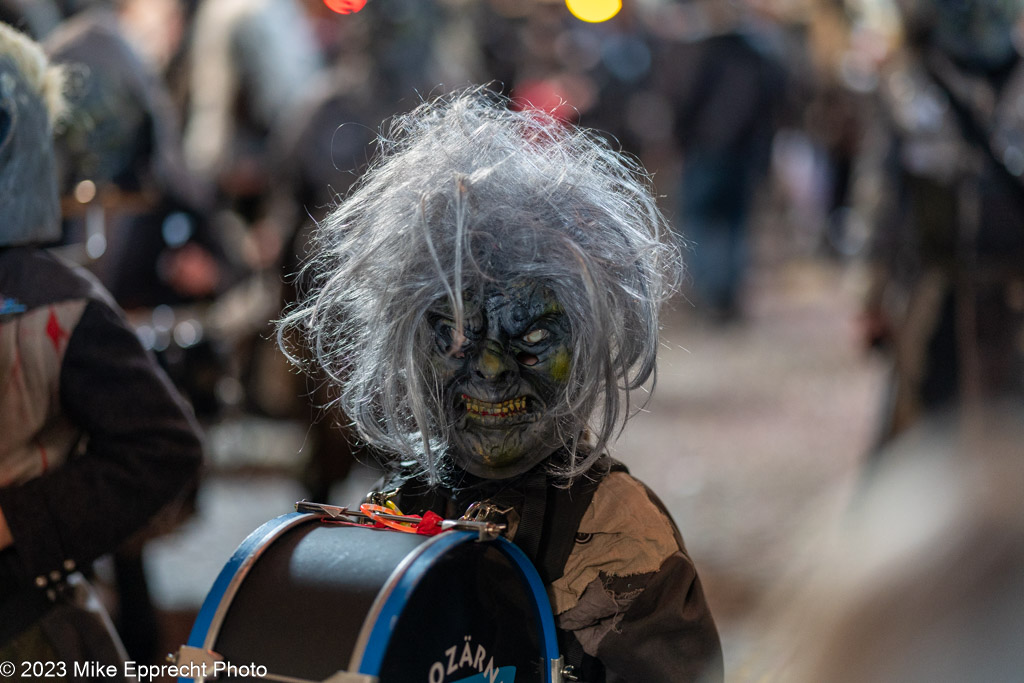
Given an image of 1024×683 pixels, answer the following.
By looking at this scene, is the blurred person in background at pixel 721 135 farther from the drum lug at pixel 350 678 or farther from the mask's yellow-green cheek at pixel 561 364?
the drum lug at pixel 350 678

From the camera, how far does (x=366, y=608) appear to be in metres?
1.39

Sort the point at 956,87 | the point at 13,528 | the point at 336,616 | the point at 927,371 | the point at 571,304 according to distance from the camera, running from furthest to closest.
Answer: the point at 927,371 < the point at 956,87 < the point at 13,528 < the point at 571,304 < the point at 336,616

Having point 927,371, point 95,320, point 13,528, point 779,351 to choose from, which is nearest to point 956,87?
point 927,371

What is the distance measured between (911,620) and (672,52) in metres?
8.24

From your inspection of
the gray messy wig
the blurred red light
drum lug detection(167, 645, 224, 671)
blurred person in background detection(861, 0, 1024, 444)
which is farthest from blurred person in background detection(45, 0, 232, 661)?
blurred person in background detection(861, 0, 1024, 444)

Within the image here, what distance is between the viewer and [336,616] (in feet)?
4.60

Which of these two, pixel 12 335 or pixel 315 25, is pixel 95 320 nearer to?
pixel 12 335

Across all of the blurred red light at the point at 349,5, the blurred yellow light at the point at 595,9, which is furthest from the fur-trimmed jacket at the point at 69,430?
the blurred yellow light at the point at 595,9

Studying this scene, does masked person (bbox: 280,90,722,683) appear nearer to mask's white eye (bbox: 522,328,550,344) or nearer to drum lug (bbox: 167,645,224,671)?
mask's white eye (bbox: 522,328,550,344)

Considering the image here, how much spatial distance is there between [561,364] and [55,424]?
0.96m

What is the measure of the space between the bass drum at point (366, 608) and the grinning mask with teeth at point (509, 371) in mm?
166

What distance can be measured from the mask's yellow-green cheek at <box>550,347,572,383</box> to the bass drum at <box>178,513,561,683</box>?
Result: 0.84ft

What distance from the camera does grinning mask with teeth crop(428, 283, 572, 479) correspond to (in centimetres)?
164

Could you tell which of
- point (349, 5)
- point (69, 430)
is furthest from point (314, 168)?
point (69, 430)
